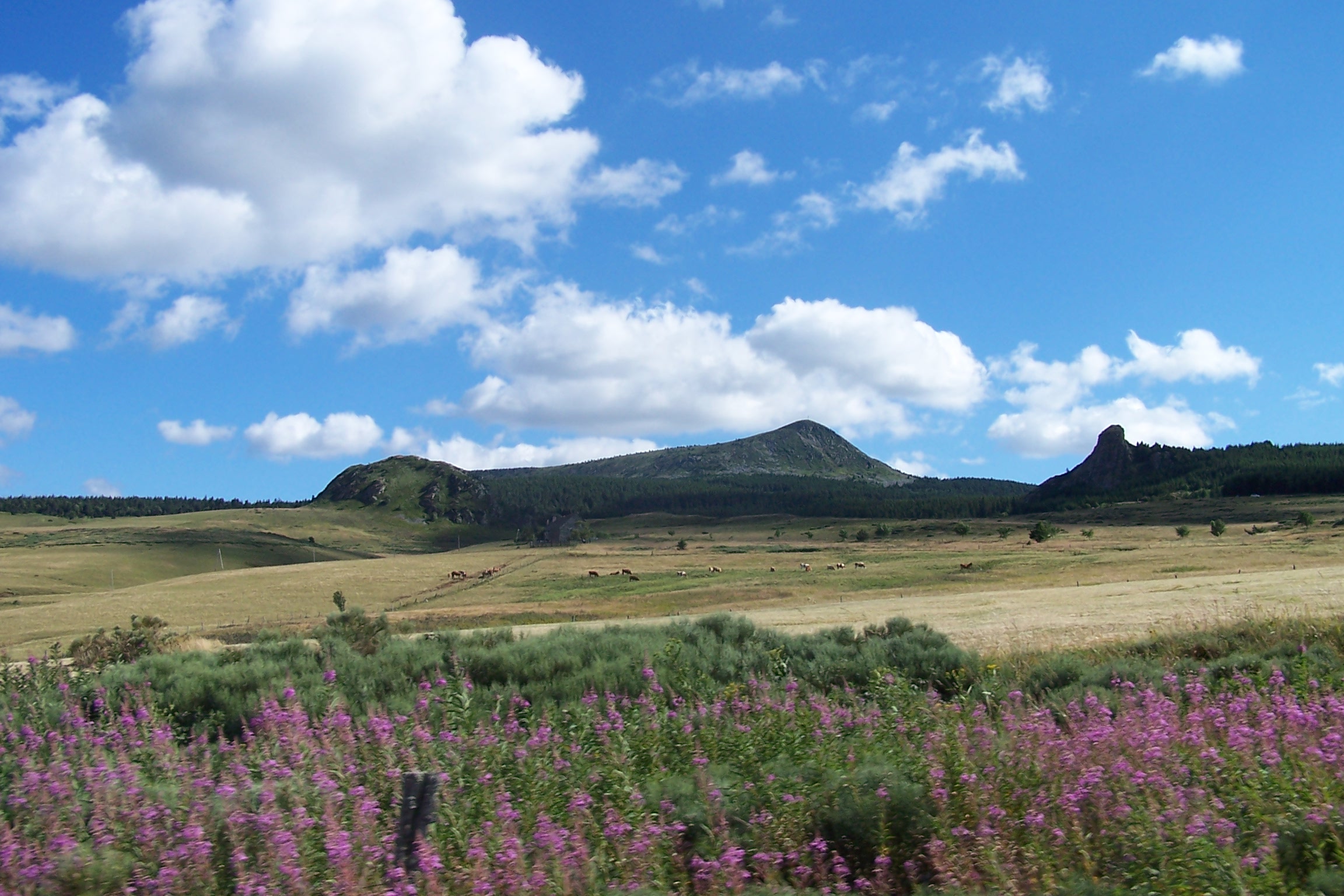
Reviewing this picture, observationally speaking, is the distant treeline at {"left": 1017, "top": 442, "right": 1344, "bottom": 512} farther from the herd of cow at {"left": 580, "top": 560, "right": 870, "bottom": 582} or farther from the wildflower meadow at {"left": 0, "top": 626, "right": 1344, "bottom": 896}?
the wildflower meadow at {"left": 0, "top": 626, "right": 1344, "bottom": 896}

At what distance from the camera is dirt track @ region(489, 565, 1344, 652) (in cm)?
1667

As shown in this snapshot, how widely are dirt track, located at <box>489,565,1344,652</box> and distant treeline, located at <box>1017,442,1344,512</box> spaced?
13256cm

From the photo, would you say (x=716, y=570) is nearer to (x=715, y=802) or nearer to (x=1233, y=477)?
(x=715, y=802)

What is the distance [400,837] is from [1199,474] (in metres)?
205

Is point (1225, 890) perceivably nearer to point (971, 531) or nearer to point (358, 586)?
point (358, 586)

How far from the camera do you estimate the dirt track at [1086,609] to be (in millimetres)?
16672

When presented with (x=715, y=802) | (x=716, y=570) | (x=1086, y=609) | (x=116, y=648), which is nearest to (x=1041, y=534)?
(x=716, y=570)

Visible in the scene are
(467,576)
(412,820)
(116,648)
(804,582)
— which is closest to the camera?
(412,820)

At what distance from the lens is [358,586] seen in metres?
69.8

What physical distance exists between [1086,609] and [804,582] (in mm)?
29211

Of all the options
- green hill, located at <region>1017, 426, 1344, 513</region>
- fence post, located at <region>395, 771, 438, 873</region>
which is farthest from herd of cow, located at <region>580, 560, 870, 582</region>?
green hill, located at <region>1017, 426, 1344, 513</region>

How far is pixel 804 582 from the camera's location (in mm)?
51312

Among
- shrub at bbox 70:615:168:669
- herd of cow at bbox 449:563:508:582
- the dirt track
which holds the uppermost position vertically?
shrub at bbox 70:615:168:669

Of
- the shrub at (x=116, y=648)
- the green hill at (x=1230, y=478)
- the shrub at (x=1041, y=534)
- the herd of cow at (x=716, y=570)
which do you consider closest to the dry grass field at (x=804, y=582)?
the herd of cow at (x=716, y=570)
